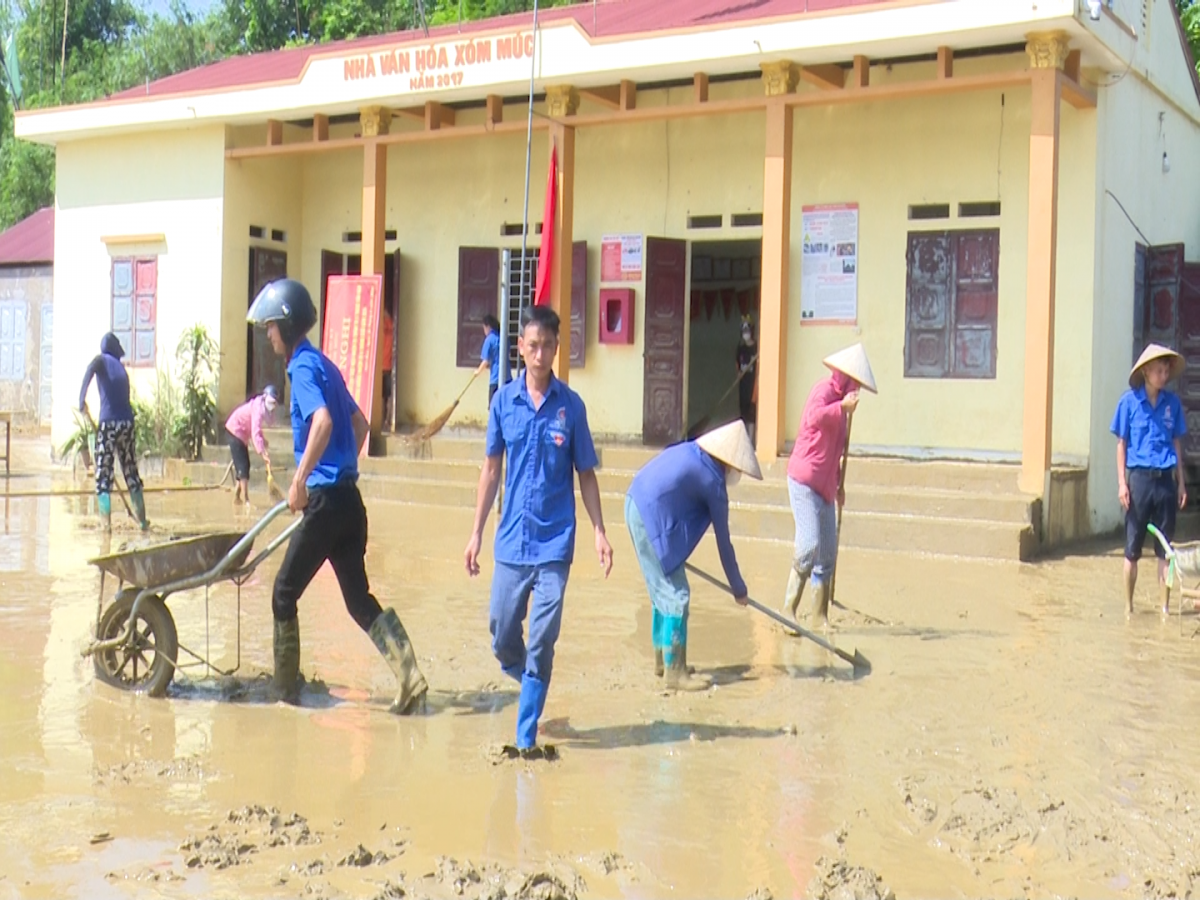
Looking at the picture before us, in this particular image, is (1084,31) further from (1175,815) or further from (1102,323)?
(1175,815)

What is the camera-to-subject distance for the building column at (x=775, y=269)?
41.7 feet

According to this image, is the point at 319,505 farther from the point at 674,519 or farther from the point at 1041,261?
the point at 1041,261

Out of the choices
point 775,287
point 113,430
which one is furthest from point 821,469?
point 113,430

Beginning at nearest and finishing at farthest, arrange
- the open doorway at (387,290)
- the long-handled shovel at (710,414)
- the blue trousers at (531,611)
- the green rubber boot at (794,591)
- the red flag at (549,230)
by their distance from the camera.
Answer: the blue trousers at (531,611) < the green rubber boot at (794,591) < the red flag at (549,230) < the long-handled shovel at (710,414) < the open doorway at (387,290)

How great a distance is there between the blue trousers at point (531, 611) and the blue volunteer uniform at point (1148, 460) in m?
4.68

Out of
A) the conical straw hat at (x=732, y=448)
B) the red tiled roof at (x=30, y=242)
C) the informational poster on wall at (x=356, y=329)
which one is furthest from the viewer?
the red tiled roof at (x=30, y=242)

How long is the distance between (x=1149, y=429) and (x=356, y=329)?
9.49 metres

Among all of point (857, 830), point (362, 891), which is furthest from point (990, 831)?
point (362, 891)

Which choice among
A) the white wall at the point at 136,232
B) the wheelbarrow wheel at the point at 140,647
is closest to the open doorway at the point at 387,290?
the white wall at the point at 136,232

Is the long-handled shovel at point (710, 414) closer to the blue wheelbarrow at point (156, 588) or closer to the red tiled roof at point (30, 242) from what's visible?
the blue wheelbarrow at point (156, 588)

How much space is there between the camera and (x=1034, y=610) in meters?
8.70

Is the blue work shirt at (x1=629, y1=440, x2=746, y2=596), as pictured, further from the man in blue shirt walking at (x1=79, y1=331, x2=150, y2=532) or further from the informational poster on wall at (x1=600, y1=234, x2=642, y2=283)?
the informational poster on wall at (x1=600, y1=234, x2=642, y2=283)

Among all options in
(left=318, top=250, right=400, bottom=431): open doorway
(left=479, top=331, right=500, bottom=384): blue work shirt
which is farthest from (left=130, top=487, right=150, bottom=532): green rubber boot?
(left=318, top=250, right=400, bottom=431): open doorway

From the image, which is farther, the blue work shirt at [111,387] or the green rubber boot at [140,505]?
the green rubber boot at [140,505]
